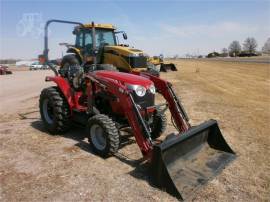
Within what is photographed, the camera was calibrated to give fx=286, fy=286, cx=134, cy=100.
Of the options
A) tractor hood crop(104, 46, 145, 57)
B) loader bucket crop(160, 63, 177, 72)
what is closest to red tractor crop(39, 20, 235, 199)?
tractor hood crop(104, 46, 145, 57)

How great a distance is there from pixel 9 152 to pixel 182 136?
125 inches

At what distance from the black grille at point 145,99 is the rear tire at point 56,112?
174 cm

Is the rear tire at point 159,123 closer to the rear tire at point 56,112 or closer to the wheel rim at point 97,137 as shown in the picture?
the wheel rim at point 97,137

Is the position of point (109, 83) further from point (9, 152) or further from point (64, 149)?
point (9, 152)

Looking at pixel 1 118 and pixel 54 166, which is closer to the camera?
pixel 54 166

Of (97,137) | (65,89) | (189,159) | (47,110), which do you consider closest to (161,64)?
(47,110)

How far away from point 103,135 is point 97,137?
21cm

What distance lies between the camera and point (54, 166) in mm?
4555

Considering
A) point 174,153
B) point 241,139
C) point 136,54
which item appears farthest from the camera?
point 136,54

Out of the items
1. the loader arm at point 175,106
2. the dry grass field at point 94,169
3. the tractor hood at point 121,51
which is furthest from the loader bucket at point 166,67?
the loader arm at point 175,106

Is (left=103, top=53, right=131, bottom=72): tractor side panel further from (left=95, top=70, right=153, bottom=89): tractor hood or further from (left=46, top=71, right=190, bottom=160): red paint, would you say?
(left=95, top=70, right=153, bottom=89): tractor hood

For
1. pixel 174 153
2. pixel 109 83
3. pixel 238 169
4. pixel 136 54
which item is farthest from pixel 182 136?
pixel 136 54

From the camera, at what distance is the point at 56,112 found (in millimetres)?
5906

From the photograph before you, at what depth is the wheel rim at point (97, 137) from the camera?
195 inches
